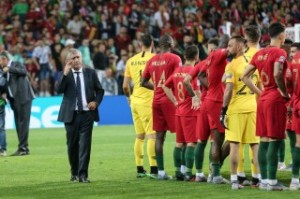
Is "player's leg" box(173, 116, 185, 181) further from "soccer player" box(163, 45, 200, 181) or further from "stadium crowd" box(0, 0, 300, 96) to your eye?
"stadium crowd" box(0, 0, 300, 96)

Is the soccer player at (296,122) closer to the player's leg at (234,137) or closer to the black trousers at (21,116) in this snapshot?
the player's leg at (234,137)

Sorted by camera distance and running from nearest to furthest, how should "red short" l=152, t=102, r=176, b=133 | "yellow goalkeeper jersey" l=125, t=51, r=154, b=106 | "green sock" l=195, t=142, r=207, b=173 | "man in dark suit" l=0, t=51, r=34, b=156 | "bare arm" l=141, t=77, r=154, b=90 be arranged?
"green sock" l=195, t=142, r=207, b=173 < "red short" l=152, t=102, r=176, b=133 < "bare arm" l=141, t=77, r=154, b=90 < "yellow goalkeeper jersey" l=125, t=51, r=154, b=106 < "man in dark suit" l=0, t=51, r=34, b=156

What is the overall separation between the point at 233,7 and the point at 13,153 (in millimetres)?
17952

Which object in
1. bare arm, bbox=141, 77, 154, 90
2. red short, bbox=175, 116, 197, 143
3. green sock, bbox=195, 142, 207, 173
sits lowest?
green sock, bbox=195, 142, 207, 173

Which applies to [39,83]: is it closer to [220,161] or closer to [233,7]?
[233,7]

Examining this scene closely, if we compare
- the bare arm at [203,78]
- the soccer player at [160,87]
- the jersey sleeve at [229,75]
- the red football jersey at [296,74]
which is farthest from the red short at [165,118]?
the red football jersey at [296,74]

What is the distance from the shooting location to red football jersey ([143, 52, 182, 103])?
15430 millimetres

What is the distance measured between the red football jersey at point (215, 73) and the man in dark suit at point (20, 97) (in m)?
7.57

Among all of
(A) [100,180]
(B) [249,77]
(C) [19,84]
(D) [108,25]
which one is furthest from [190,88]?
(D) [108,25]

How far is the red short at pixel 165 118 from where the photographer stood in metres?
15.5

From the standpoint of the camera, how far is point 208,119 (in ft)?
46.9

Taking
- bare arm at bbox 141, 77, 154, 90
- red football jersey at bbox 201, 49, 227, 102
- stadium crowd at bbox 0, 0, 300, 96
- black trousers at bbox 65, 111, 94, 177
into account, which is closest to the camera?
red football jersey at bbox 201, 49, 227, 102

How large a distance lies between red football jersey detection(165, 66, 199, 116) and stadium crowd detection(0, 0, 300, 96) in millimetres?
16109

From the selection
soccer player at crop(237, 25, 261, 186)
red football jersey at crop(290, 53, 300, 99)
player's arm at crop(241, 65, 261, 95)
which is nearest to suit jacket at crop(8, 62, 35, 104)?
soccer player at crop(237, 25, 261, 186)
